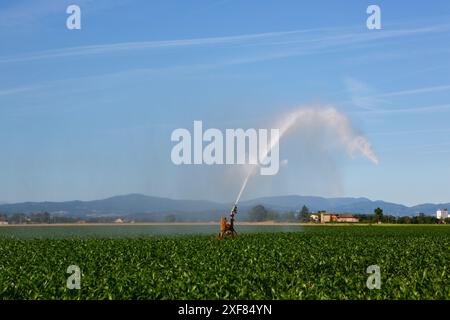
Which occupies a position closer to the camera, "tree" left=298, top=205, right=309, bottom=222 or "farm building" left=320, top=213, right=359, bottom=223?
"farm building" left=320, top=213, right=359, bottom=223

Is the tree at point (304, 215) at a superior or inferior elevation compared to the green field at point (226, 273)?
superior

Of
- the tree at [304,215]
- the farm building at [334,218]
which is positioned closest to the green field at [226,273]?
the farm building at [334,218]

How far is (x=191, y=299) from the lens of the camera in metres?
16.5

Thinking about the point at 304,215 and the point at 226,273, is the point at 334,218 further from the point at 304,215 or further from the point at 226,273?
the point at 226,273

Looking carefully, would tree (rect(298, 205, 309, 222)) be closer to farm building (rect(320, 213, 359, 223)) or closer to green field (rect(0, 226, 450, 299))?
farm building (rect(320, 213, 359, 223))

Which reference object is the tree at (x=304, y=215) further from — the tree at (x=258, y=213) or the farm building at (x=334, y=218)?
the tree at (x=258, y=213)

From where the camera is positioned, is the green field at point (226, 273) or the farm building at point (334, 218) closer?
the green field at point (226, 273)

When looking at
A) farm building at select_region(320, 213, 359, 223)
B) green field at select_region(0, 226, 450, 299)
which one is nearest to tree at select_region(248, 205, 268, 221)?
farm building at select_region(320, 213, 359, 223)

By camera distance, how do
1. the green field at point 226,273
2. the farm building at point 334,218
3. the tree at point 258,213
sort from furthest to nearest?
the farm building at point 334,218 → the tree at point 258,213 → the green field at point 226,273

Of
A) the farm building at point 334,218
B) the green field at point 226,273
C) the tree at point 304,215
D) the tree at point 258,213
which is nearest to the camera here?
the green field at point 226,273
